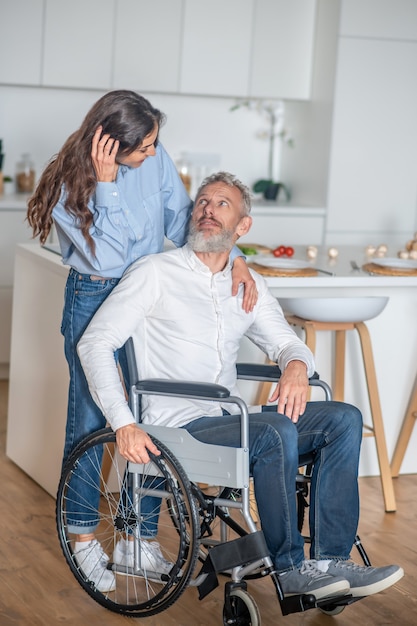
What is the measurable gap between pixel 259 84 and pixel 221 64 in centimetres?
26

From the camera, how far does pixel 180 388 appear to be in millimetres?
2393

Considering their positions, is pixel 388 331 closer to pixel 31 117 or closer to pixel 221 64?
pixel 221 64

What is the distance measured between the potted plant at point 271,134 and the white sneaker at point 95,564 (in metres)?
3.60

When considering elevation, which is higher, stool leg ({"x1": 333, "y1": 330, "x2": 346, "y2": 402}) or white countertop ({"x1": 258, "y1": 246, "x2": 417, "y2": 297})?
white countertop ({"x1": 258, "y1": 246, "x2": 417, "y2": 297})

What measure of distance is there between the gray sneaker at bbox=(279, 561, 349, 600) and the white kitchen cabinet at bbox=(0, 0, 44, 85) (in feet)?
11.8

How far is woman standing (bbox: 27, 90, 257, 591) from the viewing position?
2475mm

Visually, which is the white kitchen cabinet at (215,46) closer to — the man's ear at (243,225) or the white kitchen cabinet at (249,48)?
the white kitchen cabinet at (249,48)

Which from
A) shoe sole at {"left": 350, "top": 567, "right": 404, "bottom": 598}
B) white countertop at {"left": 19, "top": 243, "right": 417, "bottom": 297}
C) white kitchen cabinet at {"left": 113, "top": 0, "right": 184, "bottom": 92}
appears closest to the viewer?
shoe sole at {"left": 350, "top": 567, "right": 404, "bottom": 598}

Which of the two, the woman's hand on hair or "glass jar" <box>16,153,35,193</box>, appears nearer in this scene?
the woman's hand on hair

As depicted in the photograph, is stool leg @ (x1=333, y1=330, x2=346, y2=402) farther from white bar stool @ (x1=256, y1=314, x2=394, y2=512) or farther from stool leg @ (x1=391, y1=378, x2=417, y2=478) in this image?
stool leg @ (x1=391, y1=378, x2=417, y2=478)

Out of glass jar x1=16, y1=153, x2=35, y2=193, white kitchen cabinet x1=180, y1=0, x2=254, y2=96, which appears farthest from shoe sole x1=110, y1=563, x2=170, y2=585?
white kitchen cabinet x1=180, y1=0, x2=254, y2=96

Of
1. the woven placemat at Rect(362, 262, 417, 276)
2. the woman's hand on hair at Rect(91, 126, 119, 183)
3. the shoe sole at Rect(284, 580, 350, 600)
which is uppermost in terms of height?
the woman's hand on hair at Rect(91, 126, 119, 183)

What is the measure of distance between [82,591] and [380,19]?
154 inches

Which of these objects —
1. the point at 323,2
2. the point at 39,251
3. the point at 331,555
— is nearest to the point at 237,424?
the point at 331,555
